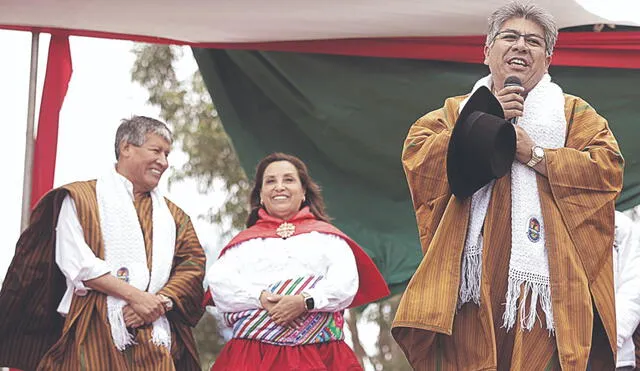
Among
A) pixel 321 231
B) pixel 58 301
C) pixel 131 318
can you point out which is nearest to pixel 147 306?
pixel 131 318

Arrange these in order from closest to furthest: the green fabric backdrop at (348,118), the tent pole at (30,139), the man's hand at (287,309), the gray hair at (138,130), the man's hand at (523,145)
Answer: the man's hand at (523,145) < the man's hand at (287,309) < the gray hair at (138,130) < the tent pole at (30,139) < the green fabric backdrop at (348,118)

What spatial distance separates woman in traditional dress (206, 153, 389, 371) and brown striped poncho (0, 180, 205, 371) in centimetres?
20

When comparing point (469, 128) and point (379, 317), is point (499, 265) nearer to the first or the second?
point (469, 128)

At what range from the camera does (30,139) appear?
6121mm

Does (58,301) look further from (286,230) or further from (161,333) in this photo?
(286,230)

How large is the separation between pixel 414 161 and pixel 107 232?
74.5 inches

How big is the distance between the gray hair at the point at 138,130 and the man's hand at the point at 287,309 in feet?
3.54

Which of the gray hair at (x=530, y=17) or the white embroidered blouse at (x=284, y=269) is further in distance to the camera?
the white embroidered blouse at (x=284, y=269)

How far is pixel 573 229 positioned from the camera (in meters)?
3.92

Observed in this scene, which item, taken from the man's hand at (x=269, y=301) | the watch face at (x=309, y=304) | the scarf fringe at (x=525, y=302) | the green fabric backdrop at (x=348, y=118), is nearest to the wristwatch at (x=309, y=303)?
the watch face at (x=309, y=304)

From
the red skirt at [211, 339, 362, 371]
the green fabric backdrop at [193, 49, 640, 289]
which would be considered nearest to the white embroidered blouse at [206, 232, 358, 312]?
the red skirt at [211, 339, 362, 371]

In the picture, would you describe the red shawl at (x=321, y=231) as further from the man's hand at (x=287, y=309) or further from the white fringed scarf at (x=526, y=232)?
the white fringed scarf at (x=526, y=232)

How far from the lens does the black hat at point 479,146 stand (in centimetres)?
379

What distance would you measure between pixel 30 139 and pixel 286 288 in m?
1.85
